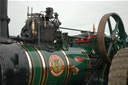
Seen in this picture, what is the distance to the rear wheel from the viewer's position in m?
4.90

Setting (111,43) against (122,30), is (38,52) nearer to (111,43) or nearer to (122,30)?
(111,43)

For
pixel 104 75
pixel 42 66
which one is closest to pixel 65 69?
pixel 42 66

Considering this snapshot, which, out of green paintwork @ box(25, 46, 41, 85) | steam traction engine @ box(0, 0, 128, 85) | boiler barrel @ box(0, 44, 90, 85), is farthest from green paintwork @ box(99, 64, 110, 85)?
green paintwork @ box(25, 46, 41, 85)

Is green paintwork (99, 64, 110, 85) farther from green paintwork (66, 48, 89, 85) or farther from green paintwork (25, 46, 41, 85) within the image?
green paintwork (25, 46, 41, 85)

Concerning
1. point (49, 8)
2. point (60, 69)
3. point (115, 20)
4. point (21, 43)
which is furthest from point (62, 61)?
point (115, 20)

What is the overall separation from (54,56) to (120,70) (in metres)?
1.60

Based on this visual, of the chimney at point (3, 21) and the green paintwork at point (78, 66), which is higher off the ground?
the chimney at point (3, 21)

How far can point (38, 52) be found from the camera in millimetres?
5012

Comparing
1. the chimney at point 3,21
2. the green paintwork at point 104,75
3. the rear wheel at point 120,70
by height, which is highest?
the chimney at point 3,21

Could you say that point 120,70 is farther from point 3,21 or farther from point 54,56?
point 3,21

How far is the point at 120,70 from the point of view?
503cm

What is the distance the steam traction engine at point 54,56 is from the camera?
4313 mm

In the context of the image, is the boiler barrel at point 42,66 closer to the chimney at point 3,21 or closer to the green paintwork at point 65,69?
the green paintwork at point 65,69

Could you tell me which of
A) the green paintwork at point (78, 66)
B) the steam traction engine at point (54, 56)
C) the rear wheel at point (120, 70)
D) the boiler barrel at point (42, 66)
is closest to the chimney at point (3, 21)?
the steam traction engine at point (54, 56)
